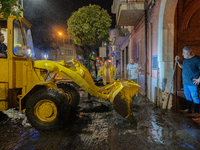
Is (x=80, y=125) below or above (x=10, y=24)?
below

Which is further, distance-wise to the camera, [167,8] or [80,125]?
[167,8]

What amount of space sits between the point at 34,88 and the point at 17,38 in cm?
140

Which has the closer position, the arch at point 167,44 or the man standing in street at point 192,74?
the man standing in street at point 192,74

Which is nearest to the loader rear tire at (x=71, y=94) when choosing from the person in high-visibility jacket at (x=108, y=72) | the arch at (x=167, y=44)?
the person in high-visibility jacket at (x=108, y=72)

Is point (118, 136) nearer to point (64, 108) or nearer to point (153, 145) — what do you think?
point (153, 145)

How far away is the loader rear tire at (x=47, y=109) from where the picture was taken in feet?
11.6

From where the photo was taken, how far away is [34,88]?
383 centimetres

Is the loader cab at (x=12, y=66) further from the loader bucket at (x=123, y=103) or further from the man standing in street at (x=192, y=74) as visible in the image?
the man standing in street at (x=192, y=74)

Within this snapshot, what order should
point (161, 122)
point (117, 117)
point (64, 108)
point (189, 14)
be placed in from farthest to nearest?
point (189, 14), point (117, 117), point (161, 122), point (64, 108)

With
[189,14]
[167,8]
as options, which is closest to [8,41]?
[167,8]

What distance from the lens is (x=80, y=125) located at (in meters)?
4.01

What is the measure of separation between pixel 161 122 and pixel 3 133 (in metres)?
4.00

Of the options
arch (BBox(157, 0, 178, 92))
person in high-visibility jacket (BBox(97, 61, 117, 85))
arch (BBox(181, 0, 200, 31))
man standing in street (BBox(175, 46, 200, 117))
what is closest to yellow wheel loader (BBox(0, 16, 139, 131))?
man standing in street (BBox(175, 46, 200, 117))

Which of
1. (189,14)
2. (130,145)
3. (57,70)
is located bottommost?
(130,145)
